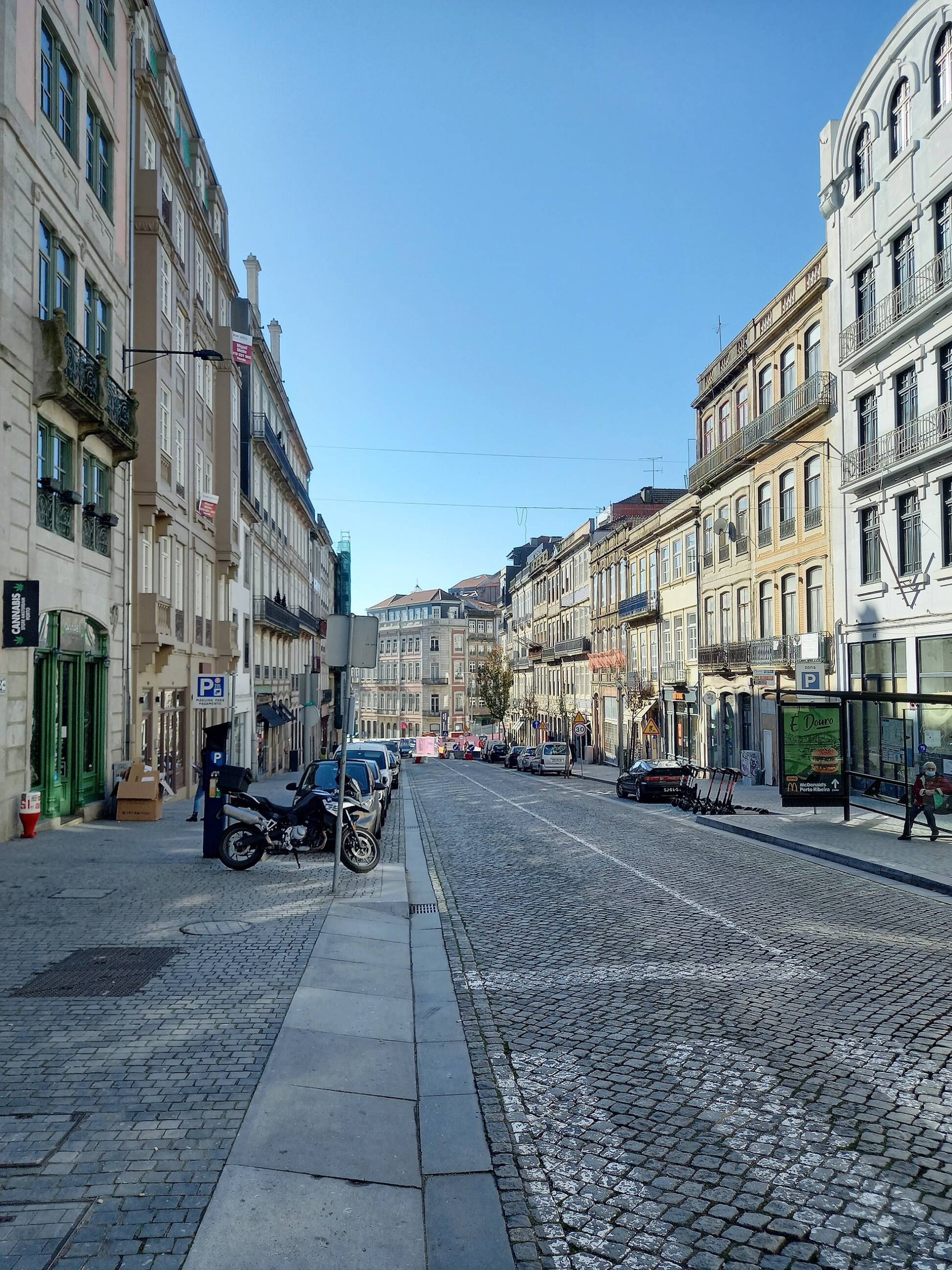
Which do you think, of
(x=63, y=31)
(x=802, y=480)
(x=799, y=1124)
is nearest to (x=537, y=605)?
(x=802, y=480)

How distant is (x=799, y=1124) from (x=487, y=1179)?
169cm

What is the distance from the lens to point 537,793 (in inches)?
1278

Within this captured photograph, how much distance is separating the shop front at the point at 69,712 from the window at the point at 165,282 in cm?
902

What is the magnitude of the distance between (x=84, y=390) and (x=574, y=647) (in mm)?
52747

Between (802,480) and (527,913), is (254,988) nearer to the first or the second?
(527,913)

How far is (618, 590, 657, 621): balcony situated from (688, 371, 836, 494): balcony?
7613 mm

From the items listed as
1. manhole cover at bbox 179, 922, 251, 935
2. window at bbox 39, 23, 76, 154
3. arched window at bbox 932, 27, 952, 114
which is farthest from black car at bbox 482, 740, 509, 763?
manhole cover at bbox 179, 922, 251, 935

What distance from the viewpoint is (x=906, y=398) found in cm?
2602

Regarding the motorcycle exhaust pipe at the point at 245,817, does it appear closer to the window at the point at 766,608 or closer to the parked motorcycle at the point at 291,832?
the parked motorcycle at the point at 291,832

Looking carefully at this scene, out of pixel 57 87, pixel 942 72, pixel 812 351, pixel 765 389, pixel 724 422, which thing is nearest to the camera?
pixel 57 87

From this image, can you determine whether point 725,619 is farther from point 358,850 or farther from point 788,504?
point 358,850

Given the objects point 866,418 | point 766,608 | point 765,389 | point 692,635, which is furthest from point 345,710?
point 692,635

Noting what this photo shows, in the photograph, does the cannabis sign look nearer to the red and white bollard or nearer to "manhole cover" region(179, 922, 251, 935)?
the red and white bollard

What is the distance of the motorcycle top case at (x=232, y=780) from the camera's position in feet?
44.6
